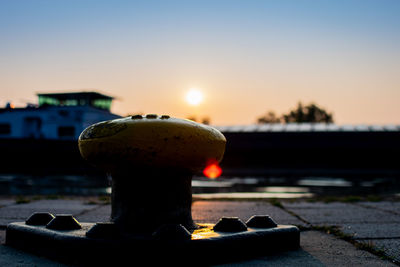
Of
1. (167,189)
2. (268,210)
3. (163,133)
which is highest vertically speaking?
(163,133)

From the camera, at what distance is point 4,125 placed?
32750mm

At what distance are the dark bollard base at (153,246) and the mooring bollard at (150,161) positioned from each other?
24cm

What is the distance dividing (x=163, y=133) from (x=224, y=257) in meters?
0.73

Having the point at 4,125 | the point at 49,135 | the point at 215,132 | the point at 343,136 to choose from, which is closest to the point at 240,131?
the point at 343,136

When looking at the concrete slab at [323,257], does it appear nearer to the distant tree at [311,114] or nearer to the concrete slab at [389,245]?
the concrete slab at [389,245]

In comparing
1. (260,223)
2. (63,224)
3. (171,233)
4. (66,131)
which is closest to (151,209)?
(171,233)

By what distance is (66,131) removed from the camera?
31750 mm

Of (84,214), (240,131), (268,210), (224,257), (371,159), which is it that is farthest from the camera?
(240,131)

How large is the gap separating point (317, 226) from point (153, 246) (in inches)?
72.9

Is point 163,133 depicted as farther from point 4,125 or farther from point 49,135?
point 4,125

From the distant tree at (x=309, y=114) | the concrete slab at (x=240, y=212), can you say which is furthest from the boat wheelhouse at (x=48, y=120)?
the distant tree at (x=309, y=114)

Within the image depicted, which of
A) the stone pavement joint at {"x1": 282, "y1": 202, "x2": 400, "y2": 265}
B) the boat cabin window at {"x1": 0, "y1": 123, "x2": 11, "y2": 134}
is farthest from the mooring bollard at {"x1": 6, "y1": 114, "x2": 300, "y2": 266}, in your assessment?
the boat cabin window at {"x1": 0, "y1": 123, "x2": 11, "y2": 134}

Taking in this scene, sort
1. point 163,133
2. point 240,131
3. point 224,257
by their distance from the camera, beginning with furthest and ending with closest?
point 240,131
point 163,133
point 224,257

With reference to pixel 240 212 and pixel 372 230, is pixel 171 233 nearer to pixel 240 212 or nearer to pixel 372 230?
pixel 372 230
